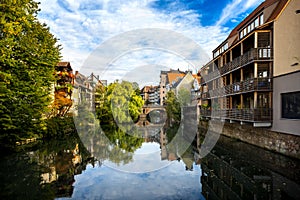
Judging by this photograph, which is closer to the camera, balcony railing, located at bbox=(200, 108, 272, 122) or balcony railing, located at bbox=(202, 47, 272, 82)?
balcony railing, located at bbox=(200, 108, 272, 122)

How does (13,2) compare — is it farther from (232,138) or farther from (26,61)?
(232,138)

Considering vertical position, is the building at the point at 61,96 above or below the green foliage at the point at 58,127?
above

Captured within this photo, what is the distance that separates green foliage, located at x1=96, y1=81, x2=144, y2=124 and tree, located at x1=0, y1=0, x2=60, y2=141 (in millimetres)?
17710

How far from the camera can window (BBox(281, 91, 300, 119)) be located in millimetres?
12228

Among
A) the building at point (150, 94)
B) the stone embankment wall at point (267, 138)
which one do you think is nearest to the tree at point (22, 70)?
the stone embankment wall at point (267, 138)

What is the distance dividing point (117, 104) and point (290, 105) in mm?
27366

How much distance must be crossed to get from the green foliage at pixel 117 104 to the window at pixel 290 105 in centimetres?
2641

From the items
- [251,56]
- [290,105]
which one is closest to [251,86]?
[251,56]

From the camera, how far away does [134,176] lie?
36.8 feet

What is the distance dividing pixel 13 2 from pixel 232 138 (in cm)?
1847

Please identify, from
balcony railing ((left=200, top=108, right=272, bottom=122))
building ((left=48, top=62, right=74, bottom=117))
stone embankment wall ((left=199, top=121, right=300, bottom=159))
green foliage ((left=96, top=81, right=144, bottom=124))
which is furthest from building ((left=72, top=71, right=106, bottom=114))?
stone embankment wall ((left=199, top=121, right=300, bottom=159))

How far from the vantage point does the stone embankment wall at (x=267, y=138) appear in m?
11.9

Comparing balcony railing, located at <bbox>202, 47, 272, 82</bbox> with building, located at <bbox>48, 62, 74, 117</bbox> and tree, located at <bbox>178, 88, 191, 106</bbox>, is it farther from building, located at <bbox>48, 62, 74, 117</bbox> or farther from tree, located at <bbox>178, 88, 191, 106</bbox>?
building, located at <bbox>48, 62, 74, 117</bbox>

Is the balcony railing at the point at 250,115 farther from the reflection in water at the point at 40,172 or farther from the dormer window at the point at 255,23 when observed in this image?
the reflection in water at the point at 40,172
